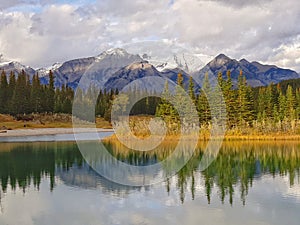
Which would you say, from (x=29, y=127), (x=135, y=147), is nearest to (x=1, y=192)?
(x=135, y=147)

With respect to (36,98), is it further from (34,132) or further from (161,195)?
(161,195)

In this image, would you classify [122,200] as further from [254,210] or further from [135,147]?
[135,147]

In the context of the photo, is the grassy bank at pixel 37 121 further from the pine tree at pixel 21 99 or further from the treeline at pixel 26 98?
the pine tree at pixel 21 99

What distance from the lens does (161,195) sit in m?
22.0

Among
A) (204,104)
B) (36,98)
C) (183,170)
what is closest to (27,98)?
(36,98)

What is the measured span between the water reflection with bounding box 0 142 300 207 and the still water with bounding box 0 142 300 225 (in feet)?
0.17

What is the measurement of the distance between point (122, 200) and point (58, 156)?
61.9 ft

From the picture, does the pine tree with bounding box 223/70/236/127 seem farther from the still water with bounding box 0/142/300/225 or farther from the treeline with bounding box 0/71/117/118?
the treeline with bounding box 0/71/117/118

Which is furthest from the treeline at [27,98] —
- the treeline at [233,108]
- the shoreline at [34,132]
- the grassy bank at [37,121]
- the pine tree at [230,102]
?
the pine tree at [230,102]

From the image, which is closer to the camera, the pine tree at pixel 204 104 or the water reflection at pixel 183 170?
the water reflection at pixel 183 170

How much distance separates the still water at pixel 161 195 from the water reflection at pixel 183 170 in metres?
0.05

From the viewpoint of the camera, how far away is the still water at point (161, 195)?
17641 mm

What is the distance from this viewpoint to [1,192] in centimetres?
2303

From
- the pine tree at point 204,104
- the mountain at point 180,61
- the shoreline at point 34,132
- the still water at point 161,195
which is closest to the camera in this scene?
the still water at point 161,195
